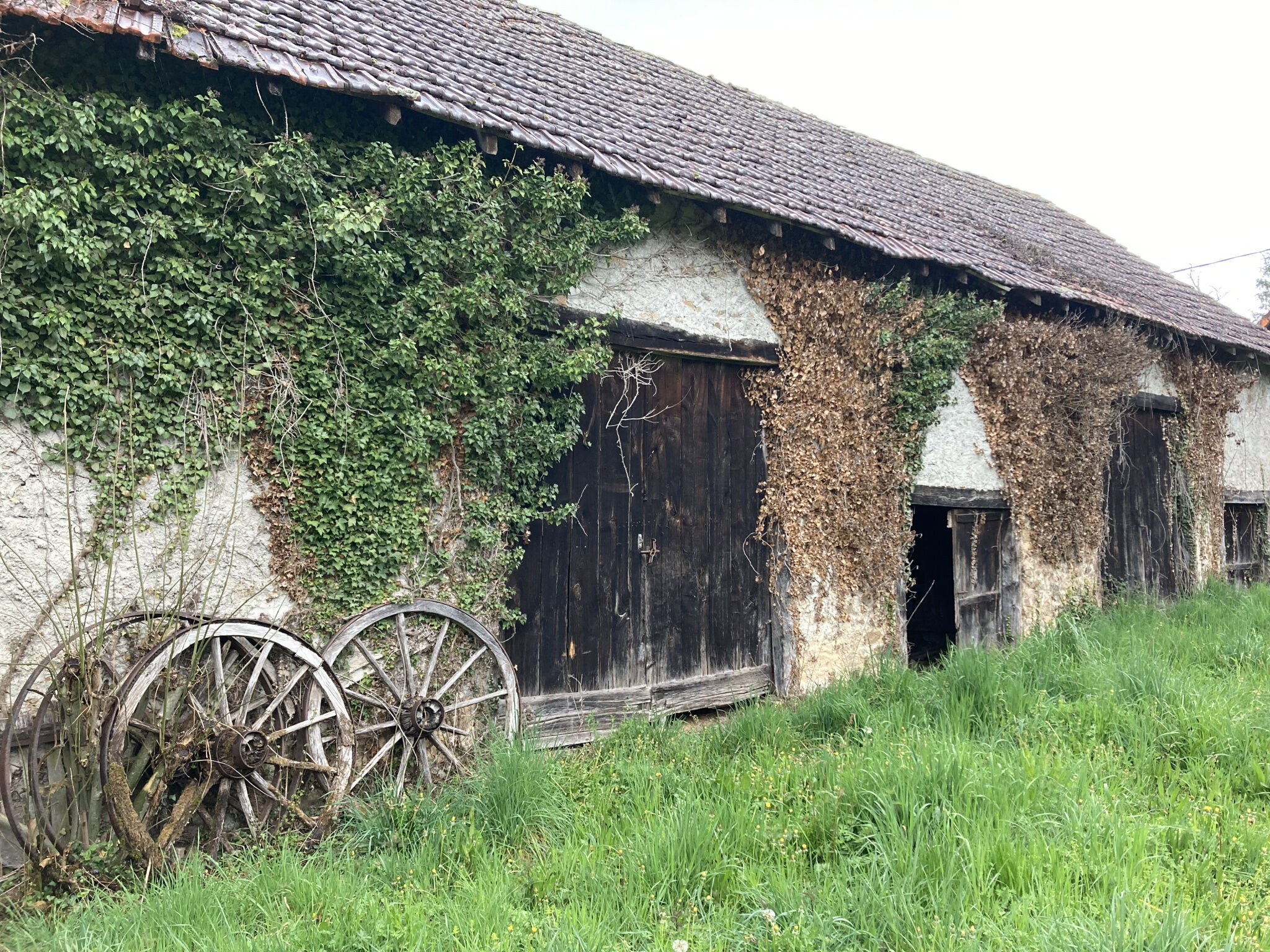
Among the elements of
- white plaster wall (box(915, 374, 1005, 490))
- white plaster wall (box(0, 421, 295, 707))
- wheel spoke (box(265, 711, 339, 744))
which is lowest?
wheel spoke (box(265, 711, 339, 744))

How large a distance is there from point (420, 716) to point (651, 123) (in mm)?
5096

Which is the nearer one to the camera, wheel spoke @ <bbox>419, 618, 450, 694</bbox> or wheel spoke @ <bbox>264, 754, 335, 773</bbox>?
wheel spoke @ <bbox>264, 754, 335, 773</bbox>

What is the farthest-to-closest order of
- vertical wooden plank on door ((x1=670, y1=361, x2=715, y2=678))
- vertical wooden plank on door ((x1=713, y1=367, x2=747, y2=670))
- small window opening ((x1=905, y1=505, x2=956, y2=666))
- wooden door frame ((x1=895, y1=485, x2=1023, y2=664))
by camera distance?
small window opening ((x1=905, y1=505, x2=956, y2=666)), wooden door frame ((x1=895, y1=485, x2=1023, y2=664)), vertical wooden plank on door ((x1=713, y1=367, x2=747, y2=670)), vertical wooden plank on door ((x1=670, y1=361, x2=715, y2=678))

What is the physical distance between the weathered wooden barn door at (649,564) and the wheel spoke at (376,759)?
2.84 ft

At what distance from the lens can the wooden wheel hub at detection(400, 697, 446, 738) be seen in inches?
159

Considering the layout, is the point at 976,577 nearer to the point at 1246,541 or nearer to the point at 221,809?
the point at 1246,541

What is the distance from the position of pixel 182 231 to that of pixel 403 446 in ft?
4.70

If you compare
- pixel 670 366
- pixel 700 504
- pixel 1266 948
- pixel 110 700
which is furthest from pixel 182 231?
pixel 1266 948

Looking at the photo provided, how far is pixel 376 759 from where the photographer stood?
385 cm

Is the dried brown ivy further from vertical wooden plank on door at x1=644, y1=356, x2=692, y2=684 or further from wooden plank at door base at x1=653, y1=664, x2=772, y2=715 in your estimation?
vertical wooden plank on door at x1=644, y1=356, x2=692, y2=684

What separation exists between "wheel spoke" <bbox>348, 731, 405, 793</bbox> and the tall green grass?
0.51ft

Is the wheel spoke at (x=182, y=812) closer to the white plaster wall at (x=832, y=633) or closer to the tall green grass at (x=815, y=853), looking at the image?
the tall green grass at (x=815, y=853)

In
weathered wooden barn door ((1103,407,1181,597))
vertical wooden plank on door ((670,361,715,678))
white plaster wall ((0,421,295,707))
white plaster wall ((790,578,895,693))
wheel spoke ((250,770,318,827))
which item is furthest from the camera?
weathered wooden barn door ((1103,407,1181,597))

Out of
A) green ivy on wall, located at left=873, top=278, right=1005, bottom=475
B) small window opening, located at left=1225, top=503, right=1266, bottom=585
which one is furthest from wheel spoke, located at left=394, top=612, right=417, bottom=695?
small window opening, located at left=1225, top=503, right=1266, bottom=585
